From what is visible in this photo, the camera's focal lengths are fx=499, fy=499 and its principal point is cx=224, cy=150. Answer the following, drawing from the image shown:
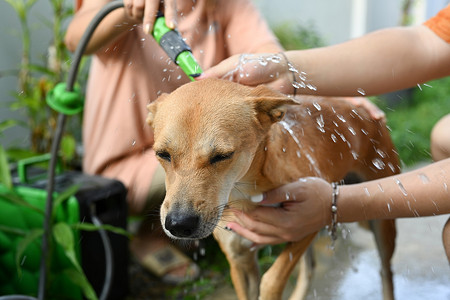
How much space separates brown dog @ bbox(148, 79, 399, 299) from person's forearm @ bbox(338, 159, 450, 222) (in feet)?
0.26

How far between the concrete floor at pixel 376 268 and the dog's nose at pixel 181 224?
0.72 m

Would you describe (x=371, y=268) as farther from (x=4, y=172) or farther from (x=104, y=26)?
(x=4, y=172)

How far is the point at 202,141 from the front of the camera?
0.85 metres

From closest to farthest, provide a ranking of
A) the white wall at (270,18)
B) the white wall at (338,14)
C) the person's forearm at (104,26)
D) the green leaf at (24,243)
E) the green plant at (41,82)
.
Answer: the person's forearm at (104,26), the green leaf at (24,243), the white wall at (338,14), the white wall at (270,18), the green plant at (41,82)

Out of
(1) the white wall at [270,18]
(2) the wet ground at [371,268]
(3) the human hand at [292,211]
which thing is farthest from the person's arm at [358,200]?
(1) the white wall at [270,18]

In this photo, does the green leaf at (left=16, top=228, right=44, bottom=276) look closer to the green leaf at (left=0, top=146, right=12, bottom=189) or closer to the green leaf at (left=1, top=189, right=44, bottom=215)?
the green leaf at (left=1, top=189, right=44, bottom=215)

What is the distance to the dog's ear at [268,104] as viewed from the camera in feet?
2.92

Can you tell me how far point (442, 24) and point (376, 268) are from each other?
36.1 inches

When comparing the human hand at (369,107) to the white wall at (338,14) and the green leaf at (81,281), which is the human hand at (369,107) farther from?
the green leaf at (81,281)

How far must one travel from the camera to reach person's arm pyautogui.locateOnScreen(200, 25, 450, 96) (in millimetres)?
1092

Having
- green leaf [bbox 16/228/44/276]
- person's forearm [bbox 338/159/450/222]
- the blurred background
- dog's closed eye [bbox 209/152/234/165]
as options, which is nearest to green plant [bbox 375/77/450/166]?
the blurred background

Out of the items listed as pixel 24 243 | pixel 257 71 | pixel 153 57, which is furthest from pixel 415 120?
pixel 24 243

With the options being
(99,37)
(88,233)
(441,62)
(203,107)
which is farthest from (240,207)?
(88,233)

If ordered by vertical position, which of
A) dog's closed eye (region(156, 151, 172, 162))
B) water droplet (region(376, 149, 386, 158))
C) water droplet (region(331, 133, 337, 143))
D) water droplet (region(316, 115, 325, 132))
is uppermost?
dog's closed eye (region(156, 151, 172, 162))
